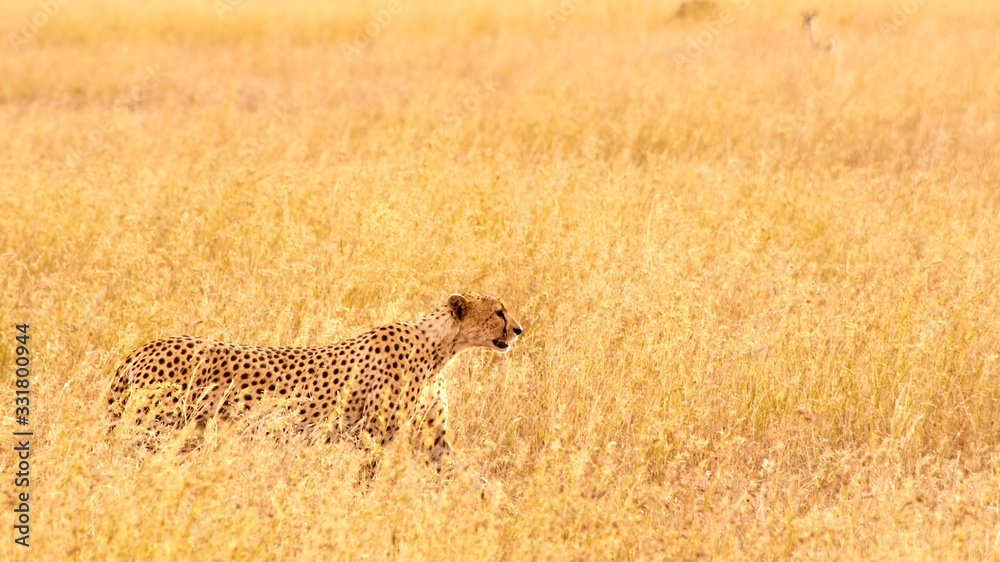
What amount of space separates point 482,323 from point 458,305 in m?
0.11

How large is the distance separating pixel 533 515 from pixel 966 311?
7.98 ft

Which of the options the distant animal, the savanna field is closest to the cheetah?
the savanna field

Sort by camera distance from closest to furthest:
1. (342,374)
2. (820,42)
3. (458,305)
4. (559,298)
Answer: (342,374), (458,305), (559,298), (820,42)

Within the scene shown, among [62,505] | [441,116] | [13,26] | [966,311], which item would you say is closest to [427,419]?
[62,505]

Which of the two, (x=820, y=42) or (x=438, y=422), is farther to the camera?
(x=820, y=42)

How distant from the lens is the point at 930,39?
12086 mm

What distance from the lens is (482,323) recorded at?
3.98 meters

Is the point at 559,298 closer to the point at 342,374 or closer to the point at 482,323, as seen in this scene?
the point at 482,323

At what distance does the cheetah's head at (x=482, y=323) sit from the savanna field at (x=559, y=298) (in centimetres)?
28

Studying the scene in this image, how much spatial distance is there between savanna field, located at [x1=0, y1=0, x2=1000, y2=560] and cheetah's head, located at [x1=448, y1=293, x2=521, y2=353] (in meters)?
0.28

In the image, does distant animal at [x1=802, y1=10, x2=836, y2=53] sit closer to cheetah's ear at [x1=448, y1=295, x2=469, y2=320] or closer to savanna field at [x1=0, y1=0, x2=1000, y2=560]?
savanna field at [x1=0, y1=0, x2=1000, y2=560]

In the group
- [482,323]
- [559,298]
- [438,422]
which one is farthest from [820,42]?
[438,422]

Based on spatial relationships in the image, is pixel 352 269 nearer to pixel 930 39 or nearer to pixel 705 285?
pixel 705 285

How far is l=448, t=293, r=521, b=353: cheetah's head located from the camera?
397 centimetres
